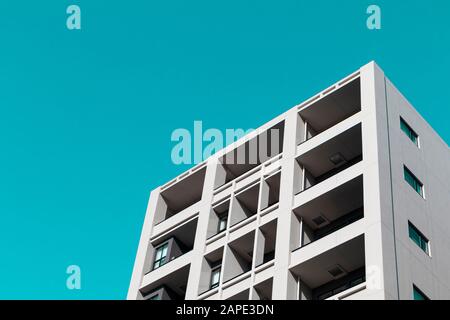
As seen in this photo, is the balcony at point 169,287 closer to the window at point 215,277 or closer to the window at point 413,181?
the window at point 215,277

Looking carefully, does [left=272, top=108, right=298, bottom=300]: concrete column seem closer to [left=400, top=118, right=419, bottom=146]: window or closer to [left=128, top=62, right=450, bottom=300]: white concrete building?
[left=128, top=62, right=450, bottom=300]: white concrete building

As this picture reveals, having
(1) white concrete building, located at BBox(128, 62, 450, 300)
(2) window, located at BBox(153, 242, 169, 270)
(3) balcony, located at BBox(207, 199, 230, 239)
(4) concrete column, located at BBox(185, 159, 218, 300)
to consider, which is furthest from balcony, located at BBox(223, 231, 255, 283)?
(2) window, located at BBox(153, 242, 169, 270)

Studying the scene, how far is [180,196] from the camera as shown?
190ft

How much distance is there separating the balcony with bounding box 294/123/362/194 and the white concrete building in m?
0.07

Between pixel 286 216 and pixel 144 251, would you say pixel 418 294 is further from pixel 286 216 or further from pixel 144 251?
pixel 144 251

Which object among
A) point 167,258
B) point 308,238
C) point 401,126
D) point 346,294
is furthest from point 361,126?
point 167,258

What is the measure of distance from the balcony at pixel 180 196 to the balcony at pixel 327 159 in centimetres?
953

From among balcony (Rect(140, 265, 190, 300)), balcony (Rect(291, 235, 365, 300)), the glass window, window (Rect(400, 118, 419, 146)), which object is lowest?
balcony (Rect(291, 235, 365, 300))

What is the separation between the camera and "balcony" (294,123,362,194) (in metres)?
47.7

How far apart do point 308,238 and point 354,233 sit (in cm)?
503

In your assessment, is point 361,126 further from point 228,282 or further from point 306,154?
point 228,282
